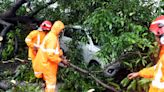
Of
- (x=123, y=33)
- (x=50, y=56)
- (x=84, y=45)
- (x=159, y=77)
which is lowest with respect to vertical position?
(x=159, y=77)

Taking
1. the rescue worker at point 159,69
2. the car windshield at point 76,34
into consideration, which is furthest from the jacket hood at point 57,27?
the rescue worker at point 159,69

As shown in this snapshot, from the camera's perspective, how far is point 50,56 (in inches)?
295

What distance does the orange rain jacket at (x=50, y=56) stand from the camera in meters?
7.50

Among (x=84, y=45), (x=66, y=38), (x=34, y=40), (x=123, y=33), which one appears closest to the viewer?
(x=123, y=33)

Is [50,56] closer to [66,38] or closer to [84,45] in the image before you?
[84,45]

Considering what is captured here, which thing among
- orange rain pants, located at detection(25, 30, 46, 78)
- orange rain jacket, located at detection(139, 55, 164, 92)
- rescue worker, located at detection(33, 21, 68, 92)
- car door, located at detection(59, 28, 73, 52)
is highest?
car door, located at detection(59, 28, 73, 52)

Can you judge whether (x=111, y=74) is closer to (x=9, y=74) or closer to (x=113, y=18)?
(x=113, y=18)

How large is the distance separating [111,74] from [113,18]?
145 centimetres

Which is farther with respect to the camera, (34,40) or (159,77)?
(34,40)

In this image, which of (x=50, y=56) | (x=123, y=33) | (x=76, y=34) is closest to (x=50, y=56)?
(x=50, y=56)

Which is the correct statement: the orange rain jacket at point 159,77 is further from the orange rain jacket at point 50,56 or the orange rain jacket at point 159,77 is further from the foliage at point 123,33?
the orange rain jacket at point 50,56

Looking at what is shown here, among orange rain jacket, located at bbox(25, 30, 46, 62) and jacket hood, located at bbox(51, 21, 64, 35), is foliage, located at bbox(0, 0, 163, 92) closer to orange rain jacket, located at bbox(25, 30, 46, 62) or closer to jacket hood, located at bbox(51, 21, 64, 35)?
jacket hood, located at bbox(51, 21, 64, 35)

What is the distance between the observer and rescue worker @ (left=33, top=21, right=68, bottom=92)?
7500 mm

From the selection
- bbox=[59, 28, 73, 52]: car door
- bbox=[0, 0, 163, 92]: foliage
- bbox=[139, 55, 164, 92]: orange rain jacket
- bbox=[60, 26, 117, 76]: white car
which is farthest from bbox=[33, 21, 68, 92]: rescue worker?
bbox=[139, 55, 164, 92]: orange rain jacket
